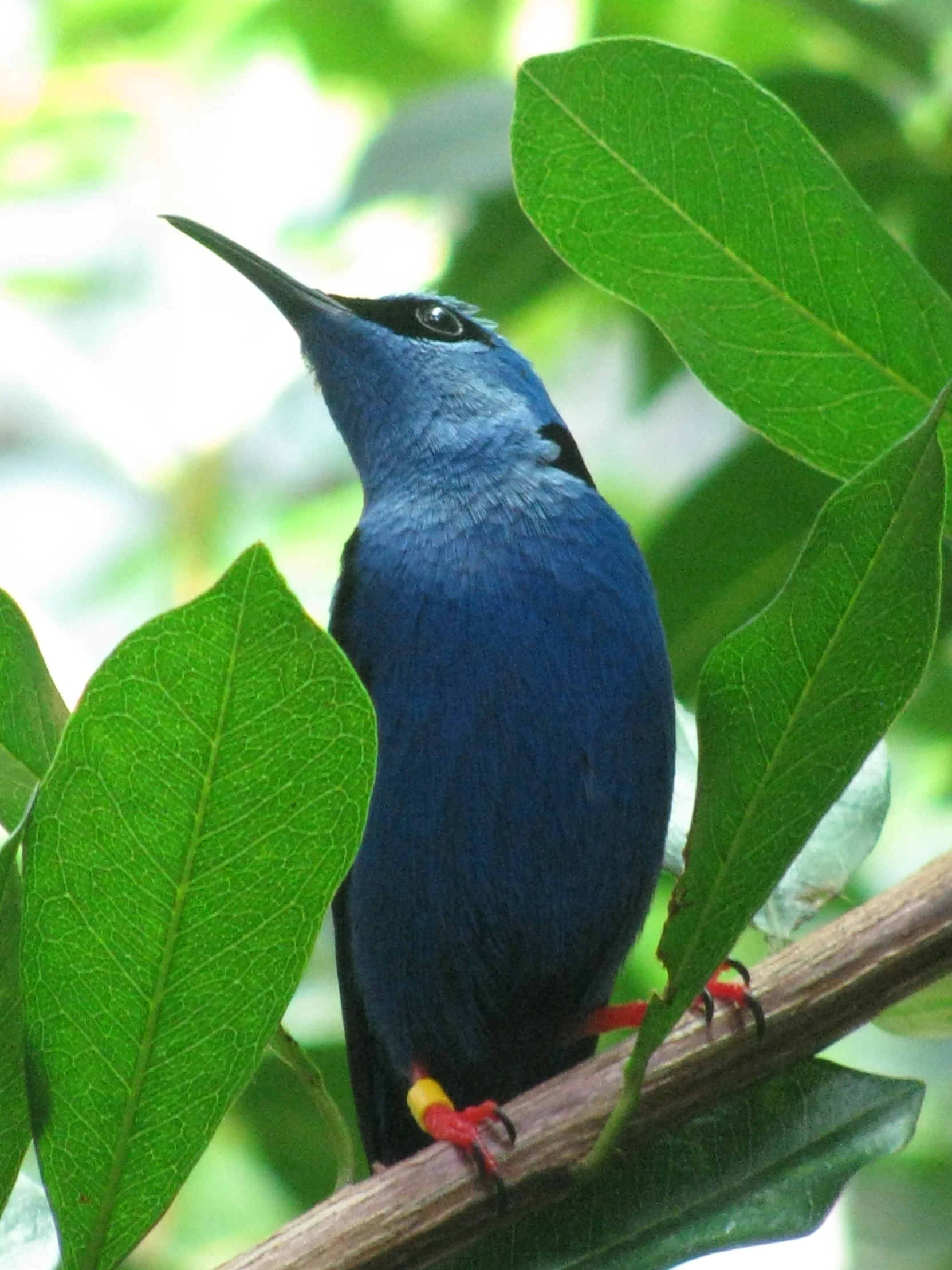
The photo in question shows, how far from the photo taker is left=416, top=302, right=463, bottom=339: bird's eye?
14.3 ft

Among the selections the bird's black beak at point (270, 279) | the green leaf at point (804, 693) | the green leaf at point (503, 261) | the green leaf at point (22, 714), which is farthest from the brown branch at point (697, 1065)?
the green leaf at point (503, 261)

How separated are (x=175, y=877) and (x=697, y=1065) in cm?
76

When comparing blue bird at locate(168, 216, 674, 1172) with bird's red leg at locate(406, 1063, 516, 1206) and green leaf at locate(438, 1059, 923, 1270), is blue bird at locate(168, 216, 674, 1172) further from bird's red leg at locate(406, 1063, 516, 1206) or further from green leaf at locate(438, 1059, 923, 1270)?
green leaf at locate(438, 1059, 923, 1270)

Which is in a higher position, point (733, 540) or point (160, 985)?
point (733, 540)

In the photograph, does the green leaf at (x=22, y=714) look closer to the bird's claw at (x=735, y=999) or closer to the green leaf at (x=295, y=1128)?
the bird's claw at (x=735, y=999)

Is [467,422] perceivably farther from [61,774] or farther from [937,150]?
[61,774]

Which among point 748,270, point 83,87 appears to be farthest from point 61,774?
point 83,87

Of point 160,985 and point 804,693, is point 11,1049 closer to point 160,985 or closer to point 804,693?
point 160,985

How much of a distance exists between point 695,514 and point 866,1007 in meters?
1.77

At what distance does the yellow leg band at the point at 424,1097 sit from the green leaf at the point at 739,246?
1284 millimetres

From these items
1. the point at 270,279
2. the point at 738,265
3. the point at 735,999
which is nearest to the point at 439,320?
the point at 270,279

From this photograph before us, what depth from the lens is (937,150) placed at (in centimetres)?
422

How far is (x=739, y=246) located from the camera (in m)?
2.56

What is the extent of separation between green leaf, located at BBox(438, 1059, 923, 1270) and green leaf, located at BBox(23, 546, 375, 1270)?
0.42 metres
